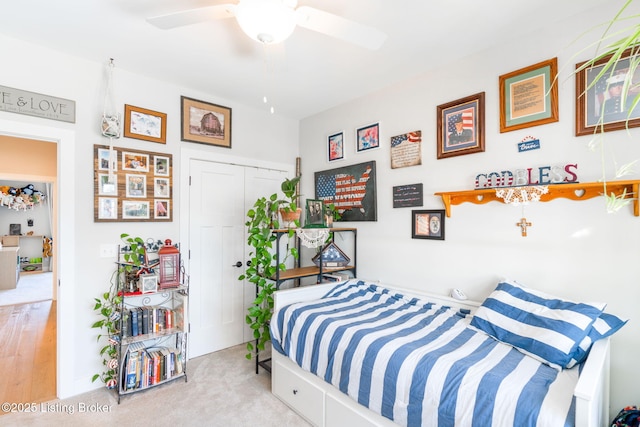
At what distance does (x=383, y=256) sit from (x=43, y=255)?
8.34 meters

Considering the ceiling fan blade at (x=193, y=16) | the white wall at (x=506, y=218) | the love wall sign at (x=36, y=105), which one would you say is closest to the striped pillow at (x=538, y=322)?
the white wall at (x=506, y=218)

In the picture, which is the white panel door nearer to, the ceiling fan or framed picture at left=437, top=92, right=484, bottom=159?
the ceiling fan

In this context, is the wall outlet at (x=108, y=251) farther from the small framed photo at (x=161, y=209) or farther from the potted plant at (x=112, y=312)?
the small framed photo at (x=161, y=209)

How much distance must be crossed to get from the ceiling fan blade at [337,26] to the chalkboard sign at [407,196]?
135cm

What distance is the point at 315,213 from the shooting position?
3088mm

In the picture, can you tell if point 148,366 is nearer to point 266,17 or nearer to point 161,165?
point 161,165

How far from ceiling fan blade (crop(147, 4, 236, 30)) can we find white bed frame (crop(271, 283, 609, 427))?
1840 mm

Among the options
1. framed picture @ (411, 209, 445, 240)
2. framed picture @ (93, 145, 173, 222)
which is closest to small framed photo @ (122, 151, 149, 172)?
framed picture @ (93, 145, 173, 222)

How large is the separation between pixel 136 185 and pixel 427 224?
8.18 ft

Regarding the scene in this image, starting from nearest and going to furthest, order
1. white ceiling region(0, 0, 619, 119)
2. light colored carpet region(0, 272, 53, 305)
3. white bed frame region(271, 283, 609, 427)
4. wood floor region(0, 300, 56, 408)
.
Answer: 1. white bed frame region(271, 283, 609, 427)
2. white ceiling region(0, 0, 619, 119)
3. wood floor region(0, 300, 56, 408)
4. light colored carpet region(0, 272, 53, 305)

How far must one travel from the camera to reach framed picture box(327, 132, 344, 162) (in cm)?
344

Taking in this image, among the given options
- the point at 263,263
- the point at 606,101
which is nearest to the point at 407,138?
the point at 606,101

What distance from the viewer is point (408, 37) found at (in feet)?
7.32

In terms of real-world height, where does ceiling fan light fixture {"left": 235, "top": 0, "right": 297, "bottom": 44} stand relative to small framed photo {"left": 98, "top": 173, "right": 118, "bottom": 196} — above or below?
above
